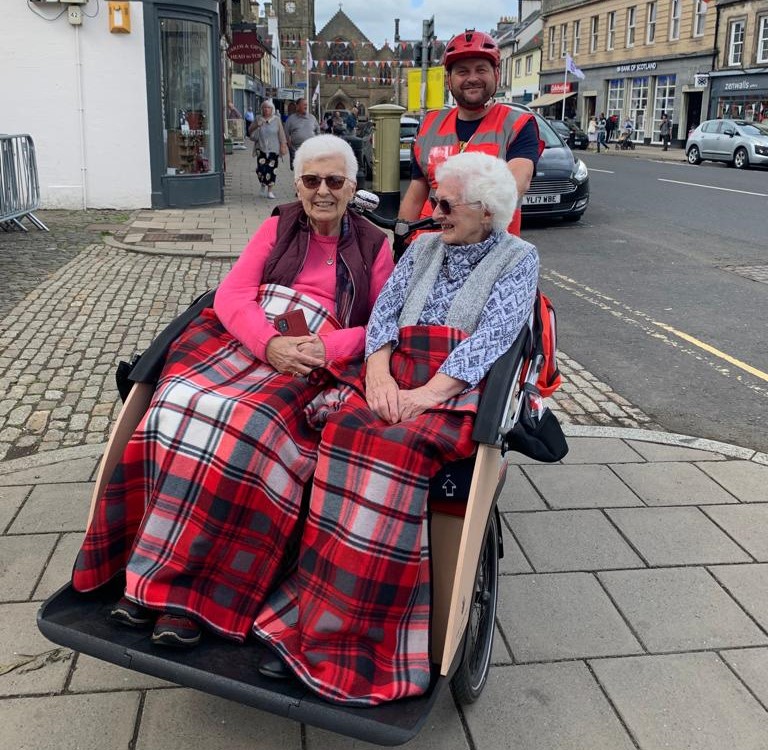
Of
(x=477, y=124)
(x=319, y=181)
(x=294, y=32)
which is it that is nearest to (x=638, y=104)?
(x=477, y=124)

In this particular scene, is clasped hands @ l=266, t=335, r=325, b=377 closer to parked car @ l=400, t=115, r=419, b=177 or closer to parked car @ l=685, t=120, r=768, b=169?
parked car @ l=400, t=115, r=419, b=177

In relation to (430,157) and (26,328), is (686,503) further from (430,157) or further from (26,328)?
(26,328)

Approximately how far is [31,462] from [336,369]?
2.17m

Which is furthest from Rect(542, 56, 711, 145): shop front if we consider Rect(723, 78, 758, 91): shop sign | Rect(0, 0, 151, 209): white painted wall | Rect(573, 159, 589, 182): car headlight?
Rect(0, 0, 151, 209): white painted wall

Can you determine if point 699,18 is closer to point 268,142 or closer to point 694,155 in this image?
point 694,155

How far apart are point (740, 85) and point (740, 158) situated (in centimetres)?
1257

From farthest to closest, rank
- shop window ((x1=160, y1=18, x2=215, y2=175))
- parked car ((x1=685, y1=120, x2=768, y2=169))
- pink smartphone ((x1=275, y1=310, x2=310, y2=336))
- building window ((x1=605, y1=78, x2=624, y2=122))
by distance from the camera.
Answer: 1. building window ((x1=605, y1=78, x2=624, y2=122))
2. parked car ((x1=685, y1=120, x2=768, y2=169))
3. shop window ((x1=160, y1=18, x2=215, y2=175))
4. pink smartphone ((x1=275, y1=310, x2=310, y2=336))

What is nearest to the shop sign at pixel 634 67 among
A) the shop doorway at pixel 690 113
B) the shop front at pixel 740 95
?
the shop doorway at pixel 690 113

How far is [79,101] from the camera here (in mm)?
13328

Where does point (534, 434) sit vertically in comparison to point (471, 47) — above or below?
below

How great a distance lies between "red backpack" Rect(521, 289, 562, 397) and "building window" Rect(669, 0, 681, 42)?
150 feet

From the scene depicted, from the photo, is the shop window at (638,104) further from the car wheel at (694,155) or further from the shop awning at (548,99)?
the car wheel at (694,155)

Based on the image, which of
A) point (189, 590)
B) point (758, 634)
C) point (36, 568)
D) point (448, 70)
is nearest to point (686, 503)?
point (758, 634)

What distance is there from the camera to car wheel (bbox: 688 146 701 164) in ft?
97.3
